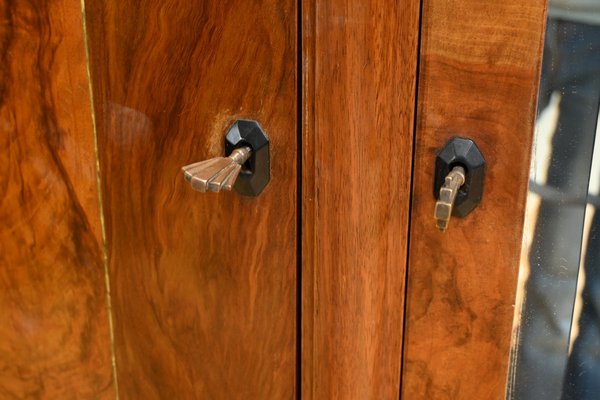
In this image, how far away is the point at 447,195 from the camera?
57 cm

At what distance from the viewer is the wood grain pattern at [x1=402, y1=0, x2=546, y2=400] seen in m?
0.58

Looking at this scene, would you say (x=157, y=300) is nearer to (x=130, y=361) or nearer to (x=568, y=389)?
(x=130, y=361)

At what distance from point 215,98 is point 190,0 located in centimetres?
8

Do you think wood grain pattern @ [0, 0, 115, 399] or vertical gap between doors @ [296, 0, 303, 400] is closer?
vertical gap between doors @ [296, 0, 303, 400]

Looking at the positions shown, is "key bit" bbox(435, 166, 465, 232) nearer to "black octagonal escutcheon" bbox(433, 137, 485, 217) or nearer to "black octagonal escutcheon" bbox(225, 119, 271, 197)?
"black octagonal escutcheon" bbox(433, 137, 485, 217)

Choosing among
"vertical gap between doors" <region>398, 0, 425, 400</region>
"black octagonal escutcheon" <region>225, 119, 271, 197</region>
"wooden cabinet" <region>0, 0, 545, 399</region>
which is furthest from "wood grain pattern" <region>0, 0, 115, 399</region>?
"vertical gap between doors" <region>398, 0, 425, 400</region>

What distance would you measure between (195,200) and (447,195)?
0.23 meters

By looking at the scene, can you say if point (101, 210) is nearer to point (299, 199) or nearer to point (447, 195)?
point (299, 199)

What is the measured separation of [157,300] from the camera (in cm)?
75

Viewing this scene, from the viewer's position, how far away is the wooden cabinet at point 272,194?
60 centimetres

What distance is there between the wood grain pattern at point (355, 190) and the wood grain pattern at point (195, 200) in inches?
0.8

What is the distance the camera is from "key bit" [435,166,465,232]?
561 millimetres

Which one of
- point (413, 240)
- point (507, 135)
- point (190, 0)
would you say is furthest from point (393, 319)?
point (190, 0)

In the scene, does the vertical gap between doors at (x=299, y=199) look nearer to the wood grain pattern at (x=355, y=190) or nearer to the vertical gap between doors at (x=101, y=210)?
the wood grain pattern at (x=355, y=190)
